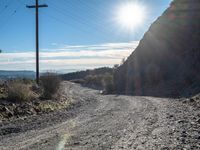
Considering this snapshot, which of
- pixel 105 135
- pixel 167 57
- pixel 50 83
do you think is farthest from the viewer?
pixel 167 57

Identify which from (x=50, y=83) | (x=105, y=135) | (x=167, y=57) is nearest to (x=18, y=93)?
(x=50, y=83)

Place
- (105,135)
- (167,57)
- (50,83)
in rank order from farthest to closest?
(167,57) < (50,83) < (105,135)

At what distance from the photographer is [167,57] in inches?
2537

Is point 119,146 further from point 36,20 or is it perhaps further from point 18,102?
point 36,20

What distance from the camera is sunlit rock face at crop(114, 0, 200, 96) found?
177 feet

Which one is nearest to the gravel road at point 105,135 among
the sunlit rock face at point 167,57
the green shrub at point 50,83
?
the green shrub at point 50,83

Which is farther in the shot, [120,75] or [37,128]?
[120,75]

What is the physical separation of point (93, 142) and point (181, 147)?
298 cm

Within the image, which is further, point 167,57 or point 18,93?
point 167,57

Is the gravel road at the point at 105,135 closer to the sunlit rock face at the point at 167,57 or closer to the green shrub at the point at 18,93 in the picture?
the green shrub at the point at 18,93

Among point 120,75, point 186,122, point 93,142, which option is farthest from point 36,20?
point 120,75

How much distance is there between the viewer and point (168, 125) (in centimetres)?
1602

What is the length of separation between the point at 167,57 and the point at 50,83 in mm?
33814

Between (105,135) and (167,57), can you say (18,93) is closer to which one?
(105,135)
